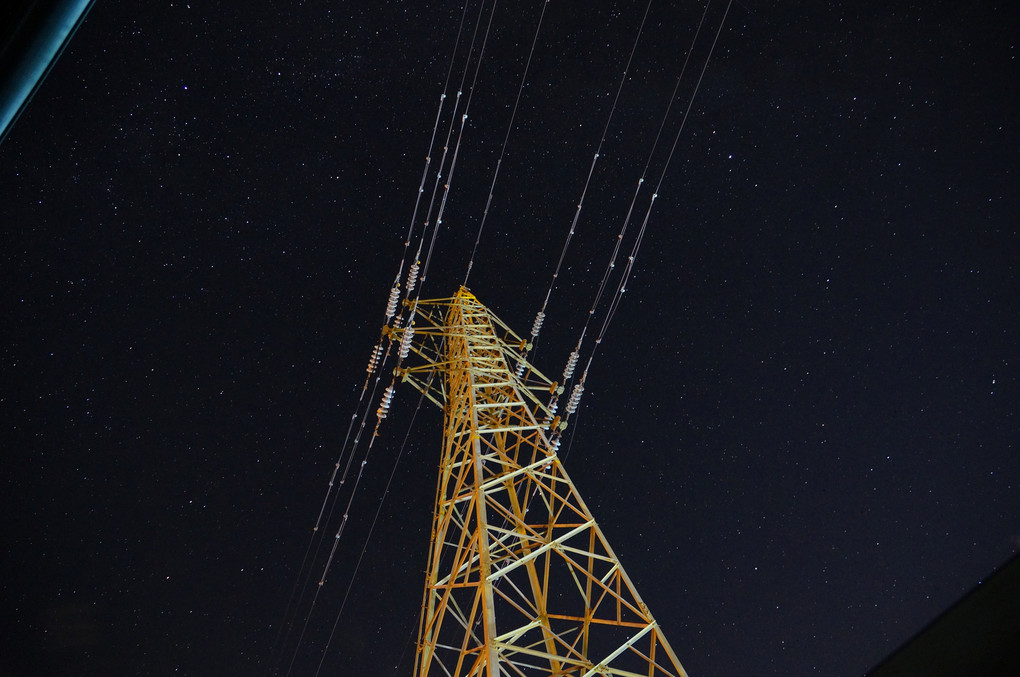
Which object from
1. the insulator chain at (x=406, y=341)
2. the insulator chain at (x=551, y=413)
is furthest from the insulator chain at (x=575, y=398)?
the insulator chain at (x=406, y=341)

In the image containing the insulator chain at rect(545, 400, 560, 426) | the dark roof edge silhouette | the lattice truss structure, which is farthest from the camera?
the insulator chain at rect(545, 400, 560, 426)

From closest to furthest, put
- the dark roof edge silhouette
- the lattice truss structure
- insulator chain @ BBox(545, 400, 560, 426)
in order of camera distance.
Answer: the dark roof edge silhouette → the lattice truss structure → insulator chain @ BBox(545, 400, 560, 426)

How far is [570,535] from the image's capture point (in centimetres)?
729

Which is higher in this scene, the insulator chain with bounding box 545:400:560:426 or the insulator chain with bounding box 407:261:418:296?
the insulator chain with bounding box 407:261:418:296

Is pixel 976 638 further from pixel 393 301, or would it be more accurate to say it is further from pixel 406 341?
pixel 393 301

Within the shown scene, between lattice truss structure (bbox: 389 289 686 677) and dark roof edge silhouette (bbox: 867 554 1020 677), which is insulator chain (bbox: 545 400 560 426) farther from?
dark roof edge silhouette (bbox: 867 554 1020 677)

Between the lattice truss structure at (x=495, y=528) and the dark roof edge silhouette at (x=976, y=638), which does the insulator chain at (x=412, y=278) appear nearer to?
the lattice truss structure at (x=495, y=528)

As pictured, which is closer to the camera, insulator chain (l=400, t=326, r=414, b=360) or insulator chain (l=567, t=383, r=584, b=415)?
insulator chain (l=400, t=326, r=414, b=360)

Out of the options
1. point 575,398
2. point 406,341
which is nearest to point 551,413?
point 575,398

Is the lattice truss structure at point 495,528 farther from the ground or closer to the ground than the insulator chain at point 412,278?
closer to the ground

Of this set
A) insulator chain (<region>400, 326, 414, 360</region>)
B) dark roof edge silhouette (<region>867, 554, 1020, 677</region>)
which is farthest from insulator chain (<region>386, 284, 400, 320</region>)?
dark roof edge silhouette (<region>867, 554, 1020, 677</region>)

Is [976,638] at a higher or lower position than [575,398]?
lower

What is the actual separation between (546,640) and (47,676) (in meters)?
14.8

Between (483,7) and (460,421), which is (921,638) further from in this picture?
(483,7)
